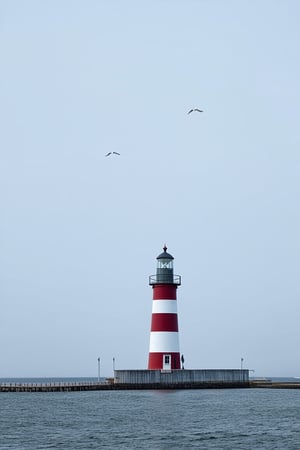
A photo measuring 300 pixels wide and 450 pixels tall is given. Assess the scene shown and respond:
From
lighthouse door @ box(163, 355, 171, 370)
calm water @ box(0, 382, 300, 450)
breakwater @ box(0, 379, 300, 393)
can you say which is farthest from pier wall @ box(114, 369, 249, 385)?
calm water @ box(0, 382, 300, 450)

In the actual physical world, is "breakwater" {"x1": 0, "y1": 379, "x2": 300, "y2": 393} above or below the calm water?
above

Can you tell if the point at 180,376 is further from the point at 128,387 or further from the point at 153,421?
the point at 153,421

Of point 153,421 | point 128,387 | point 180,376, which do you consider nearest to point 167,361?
point 180,376

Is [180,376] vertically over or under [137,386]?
over

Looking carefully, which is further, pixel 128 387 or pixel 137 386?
pixel 128 387

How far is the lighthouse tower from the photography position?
6700 cm

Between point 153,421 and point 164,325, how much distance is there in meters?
18.6

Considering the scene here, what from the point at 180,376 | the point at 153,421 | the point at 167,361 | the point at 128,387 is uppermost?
the point at 167,361

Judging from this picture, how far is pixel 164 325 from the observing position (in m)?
66.9

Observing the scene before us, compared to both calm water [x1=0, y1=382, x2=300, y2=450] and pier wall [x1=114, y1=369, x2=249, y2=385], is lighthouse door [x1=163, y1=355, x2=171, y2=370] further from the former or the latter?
calm water [x1=0, y1=382, x2=300, y2=450]

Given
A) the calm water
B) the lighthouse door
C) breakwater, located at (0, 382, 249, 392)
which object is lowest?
the calm water

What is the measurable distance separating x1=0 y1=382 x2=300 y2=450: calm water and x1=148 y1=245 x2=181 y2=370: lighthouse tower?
2.46 m

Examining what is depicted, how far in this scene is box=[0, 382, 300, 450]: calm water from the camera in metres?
40.1

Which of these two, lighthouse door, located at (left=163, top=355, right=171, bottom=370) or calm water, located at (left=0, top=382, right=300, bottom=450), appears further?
lighthouse door, located at (left=163, top=355, right=171, bottom=370)
